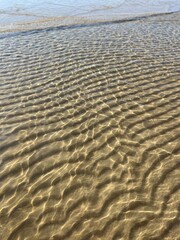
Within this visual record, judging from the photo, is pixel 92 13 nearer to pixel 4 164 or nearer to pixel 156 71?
pixel 156 71

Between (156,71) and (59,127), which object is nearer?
(59,127)

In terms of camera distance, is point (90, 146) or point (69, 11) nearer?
point (90, 146)

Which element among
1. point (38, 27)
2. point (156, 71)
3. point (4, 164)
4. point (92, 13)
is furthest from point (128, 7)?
point (4, 164)

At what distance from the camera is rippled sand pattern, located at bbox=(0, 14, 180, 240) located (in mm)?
4328

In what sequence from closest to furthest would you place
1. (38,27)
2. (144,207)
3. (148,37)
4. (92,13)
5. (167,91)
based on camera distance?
(144,207) < (167,91) < (148,37) < (38,27) < (92,13)

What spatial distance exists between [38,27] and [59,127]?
1070cm

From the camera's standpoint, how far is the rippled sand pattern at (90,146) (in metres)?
4.33

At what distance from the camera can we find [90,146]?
580cm

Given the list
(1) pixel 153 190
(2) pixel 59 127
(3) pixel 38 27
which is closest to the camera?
(1) pixel 153 190

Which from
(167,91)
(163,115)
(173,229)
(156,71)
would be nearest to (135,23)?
(156,71)

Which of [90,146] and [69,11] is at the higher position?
[90,146]

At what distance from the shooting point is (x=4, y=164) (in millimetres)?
5352

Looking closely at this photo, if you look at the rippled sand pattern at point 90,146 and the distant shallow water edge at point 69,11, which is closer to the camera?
the rippled sand pattern at point 90,146

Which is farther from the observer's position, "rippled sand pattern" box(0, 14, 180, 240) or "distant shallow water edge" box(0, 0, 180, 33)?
"distant shallow water edge" box(0, 0, 180, 33)
